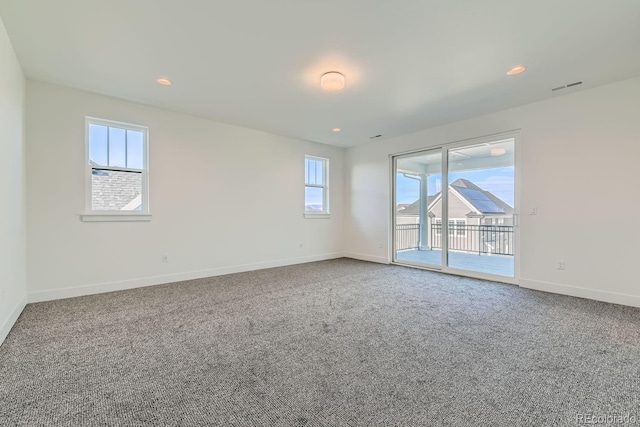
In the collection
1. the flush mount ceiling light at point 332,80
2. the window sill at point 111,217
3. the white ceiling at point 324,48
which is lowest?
the window sill at point 111,217

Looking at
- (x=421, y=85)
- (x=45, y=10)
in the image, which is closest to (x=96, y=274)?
(x=45, y=10)

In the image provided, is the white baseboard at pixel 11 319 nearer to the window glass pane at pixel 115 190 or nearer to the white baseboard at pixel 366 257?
the window glass pane at pixel 115 190

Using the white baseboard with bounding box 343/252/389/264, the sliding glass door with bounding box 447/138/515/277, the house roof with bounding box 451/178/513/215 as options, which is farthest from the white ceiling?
the white baseboard with bounding box 343/252/389/264

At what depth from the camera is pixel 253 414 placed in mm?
1519

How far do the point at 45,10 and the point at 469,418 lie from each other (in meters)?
3.91

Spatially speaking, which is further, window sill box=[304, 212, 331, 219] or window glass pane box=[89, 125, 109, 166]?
window sill box=[304, 212, 331, 219]

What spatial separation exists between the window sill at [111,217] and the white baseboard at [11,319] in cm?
105

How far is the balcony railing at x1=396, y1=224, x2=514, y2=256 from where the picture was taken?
4496mm

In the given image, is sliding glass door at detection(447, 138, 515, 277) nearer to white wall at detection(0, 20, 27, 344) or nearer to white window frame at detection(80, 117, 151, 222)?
white window frame at detection(80, 117, 151, 222)

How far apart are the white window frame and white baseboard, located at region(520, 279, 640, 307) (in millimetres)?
5510

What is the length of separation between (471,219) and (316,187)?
10.2 ft

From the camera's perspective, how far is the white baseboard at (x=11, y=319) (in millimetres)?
2374

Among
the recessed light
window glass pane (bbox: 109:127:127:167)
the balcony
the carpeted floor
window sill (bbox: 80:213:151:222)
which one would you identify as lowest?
the carpeted floor

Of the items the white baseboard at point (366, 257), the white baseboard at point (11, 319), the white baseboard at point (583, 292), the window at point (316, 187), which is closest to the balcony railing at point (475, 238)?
the white baseboard at point (583, 292)
